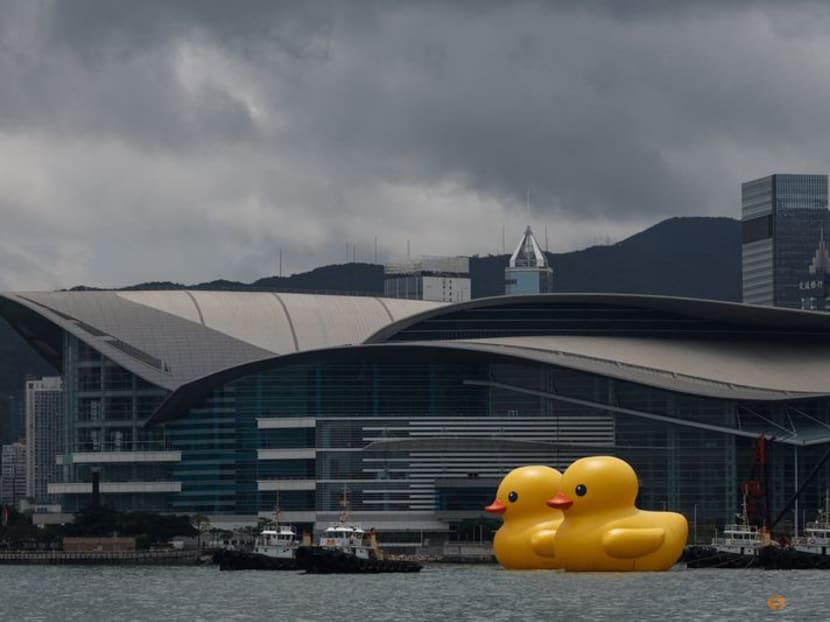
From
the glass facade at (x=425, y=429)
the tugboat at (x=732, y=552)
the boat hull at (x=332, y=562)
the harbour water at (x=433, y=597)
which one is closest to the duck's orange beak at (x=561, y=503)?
the harbour water at (x=433, y=597)

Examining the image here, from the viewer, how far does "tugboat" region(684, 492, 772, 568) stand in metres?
132

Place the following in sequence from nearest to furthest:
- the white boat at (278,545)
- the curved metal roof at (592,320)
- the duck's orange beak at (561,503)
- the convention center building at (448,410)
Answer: the duck's orange beak at (561,503)
the white boat at (278,545)
the convention center building at (448,410)
the curved metal roof at (592,320)

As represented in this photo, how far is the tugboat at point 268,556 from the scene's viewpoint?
13200 cm

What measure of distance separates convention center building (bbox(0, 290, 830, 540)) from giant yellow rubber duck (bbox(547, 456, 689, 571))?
49699 mm

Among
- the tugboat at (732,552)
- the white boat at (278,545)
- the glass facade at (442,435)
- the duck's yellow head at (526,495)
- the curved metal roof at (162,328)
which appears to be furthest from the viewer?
the curved metal roof at (162,328)

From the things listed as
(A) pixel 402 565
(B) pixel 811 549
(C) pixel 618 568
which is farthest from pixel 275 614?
(B) pixel 811 549

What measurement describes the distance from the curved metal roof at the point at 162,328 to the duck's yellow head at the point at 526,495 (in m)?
68.7

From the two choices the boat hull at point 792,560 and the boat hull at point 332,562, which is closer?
the boat hull at point 332,562

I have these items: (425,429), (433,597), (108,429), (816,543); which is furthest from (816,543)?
(108,429)

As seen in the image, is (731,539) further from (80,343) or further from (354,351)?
(80,343)

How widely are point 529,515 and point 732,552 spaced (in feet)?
79.1

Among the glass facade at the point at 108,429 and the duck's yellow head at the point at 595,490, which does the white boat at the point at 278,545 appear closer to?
the duck's yellow head at the point at 595,490

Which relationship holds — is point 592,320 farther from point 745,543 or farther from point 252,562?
point 252,562

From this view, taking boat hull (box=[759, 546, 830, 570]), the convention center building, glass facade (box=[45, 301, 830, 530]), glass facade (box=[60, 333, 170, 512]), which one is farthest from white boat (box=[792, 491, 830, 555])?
glass facade (box=[60, 333, 170, 512])
